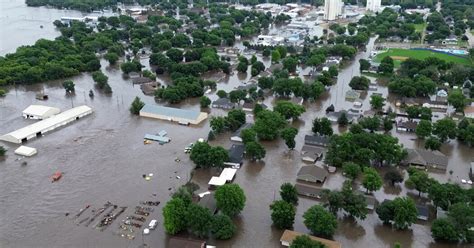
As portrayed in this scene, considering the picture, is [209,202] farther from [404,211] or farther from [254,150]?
[404,211]

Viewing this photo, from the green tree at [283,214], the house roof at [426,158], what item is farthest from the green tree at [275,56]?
the green tree at [283,214]

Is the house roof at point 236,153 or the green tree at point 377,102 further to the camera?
the green tree at point 377,102

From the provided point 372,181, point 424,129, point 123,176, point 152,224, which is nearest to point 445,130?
point 424,129

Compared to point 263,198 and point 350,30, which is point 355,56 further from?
point 263,198

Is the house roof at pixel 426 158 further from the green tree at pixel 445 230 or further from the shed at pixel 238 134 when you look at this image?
the shed at pixel 238 134

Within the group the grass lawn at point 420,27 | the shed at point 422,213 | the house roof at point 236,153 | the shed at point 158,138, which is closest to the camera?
the shed at point 422,213

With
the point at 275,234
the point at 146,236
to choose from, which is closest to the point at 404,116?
the point at 275,234
